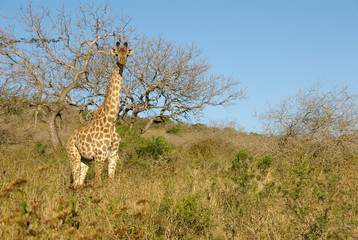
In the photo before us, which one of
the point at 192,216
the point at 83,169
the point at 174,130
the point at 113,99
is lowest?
the point at 192,216

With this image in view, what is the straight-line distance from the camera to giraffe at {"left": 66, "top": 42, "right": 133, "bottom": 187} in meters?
7.43

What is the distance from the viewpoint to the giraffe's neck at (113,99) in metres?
7.84

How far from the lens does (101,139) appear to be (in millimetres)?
7527

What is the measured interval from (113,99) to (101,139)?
104cm

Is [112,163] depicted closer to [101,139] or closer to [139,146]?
[101,139]

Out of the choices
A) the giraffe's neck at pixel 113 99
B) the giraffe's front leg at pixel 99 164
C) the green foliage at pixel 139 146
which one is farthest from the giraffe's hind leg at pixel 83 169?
the green foliage at pixel 139 146

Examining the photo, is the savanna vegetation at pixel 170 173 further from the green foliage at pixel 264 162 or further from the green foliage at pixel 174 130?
the green foliage at pixel 174 130

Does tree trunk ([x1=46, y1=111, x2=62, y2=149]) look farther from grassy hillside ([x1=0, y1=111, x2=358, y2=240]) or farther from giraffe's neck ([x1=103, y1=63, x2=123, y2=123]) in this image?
giraffe's neck ([x1=103, y1=63, x2=123, y2=123])

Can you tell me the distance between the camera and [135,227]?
4.01 meters

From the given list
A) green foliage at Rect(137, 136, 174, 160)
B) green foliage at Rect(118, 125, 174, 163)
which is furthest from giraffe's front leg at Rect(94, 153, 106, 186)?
green foliage at Rect(137, 136, 174, 160)

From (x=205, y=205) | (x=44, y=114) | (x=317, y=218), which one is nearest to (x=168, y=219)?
(x=205, y=205)

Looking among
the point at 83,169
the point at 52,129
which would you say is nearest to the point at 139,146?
the point at 83,169

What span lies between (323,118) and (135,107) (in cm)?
1199

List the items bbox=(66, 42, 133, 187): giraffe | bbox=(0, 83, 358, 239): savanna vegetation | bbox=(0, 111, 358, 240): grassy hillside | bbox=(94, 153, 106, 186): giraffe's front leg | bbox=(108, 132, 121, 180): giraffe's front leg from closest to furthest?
bbox=(0, 83, 358, 239): savanna vegetation < bbox=(0, 111, 358, 240): grassy hillside < bbox=(94, 153, 106, 186): giraffe's front leg < bbox=(66, 42, 133, 187): giraffe < bbox=(108, 132, 121, 180): giraffe's front leg
